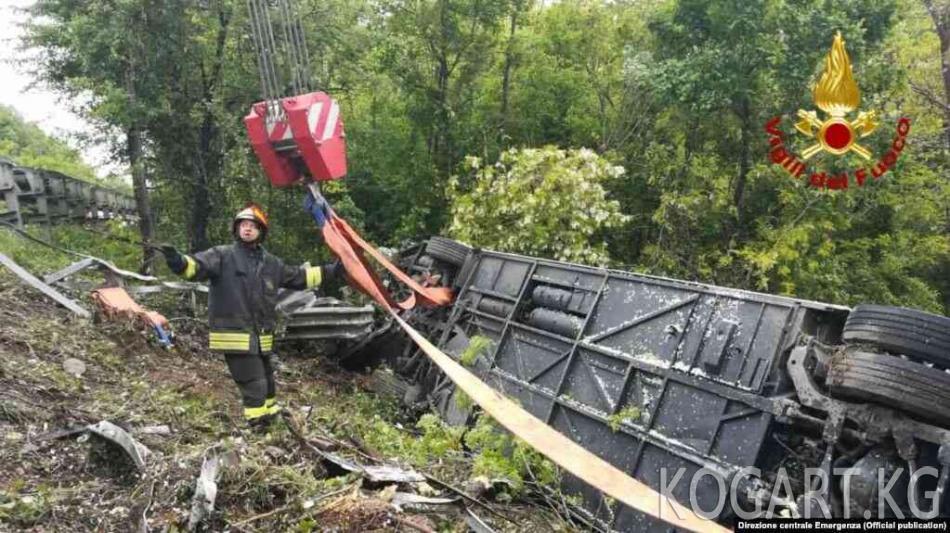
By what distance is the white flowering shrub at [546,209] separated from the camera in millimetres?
8211

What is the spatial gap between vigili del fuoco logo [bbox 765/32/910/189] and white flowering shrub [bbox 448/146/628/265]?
9.96 ft

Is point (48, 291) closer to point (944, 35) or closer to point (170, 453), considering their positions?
point (170, 453)

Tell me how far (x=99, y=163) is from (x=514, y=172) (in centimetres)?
580

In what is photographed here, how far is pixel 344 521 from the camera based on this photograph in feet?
8.84

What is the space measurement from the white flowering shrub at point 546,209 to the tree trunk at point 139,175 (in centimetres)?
421

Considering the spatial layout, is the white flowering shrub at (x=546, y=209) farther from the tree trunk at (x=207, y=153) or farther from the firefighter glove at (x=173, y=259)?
the firefighter glove at (x=173, y=259)

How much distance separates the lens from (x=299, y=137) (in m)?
5.24

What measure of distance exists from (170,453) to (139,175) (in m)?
6.18

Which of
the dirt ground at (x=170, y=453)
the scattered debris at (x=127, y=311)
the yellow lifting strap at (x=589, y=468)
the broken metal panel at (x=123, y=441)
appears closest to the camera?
the yellow lifting strap at (x=589, y=468)

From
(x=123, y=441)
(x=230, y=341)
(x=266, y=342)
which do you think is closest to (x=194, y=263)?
(x=230, y=341)

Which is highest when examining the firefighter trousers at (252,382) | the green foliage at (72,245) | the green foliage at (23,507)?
the green foliage at (23,507)

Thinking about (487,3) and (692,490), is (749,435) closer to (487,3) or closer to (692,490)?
(692,490)

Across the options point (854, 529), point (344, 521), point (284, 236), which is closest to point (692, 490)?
point (854, 529)

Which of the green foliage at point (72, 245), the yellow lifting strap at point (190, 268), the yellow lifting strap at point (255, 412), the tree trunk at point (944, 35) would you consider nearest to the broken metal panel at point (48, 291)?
the green foliage at point (72, 245)
